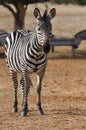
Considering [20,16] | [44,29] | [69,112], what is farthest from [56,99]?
[20,16]

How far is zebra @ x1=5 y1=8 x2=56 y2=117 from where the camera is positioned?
10656 mm

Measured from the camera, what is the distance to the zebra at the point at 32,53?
10.7 m

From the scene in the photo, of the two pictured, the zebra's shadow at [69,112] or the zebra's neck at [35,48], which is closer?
the zebra's neck at [35,48]

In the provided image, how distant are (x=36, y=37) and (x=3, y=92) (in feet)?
13.4

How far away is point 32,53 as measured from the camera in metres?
11.2

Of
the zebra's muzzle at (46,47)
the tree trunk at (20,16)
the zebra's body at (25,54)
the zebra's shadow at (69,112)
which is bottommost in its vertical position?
the tree trunk at (20,16)

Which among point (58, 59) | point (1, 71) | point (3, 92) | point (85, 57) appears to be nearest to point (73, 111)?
point (3, 92)

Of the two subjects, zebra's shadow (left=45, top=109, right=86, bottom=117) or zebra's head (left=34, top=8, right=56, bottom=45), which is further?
zebra's shadow (left=45, top=109, right=86, bottom=117)

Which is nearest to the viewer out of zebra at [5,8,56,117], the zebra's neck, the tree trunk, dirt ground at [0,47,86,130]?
dirt ground at [0,47,86,130]

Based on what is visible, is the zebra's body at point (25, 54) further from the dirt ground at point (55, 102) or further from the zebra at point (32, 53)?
the dirt ground at point (55, 102)

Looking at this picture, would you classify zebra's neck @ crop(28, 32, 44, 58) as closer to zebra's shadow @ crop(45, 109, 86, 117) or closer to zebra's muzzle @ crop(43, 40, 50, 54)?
zebra's muzzle @ crop(43, 40, 50, 54)

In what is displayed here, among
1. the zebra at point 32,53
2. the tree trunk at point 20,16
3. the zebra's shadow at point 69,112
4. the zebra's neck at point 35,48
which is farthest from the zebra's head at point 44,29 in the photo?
the tree trunk at point 20,16

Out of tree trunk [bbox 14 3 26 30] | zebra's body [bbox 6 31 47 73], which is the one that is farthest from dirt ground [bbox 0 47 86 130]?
tree trunk [bbox 14 3 26 30]

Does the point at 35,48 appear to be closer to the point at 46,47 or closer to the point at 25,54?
the point at 25,54
